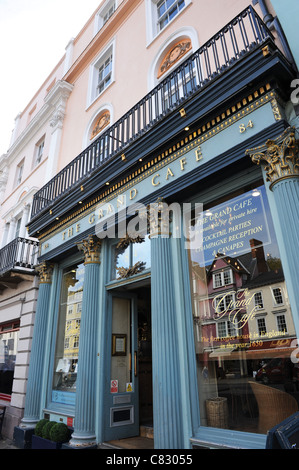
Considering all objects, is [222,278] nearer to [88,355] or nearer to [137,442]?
[88,355]

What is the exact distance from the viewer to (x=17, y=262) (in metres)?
9.99

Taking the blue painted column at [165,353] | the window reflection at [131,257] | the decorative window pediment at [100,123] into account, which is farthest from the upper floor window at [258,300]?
the decorative window pediment at [100,123]

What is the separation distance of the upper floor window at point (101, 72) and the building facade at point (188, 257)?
2349mm

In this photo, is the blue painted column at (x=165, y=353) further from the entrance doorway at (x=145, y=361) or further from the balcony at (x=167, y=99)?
the entrance doorway at (x=145, y=361)

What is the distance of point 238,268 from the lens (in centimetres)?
497

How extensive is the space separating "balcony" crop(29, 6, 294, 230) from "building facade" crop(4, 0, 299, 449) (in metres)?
0.05

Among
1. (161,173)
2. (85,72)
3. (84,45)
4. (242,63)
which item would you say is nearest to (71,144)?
(85,72)

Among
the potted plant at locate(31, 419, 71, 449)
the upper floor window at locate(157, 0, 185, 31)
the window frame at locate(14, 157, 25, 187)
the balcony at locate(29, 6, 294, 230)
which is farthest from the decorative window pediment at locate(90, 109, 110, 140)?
the potted plant at locate(31, 419, 71, 449)

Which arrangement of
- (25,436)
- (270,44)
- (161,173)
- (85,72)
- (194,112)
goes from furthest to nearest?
(85,72) → (25,436) → (161,173) → (194,112) → (270,44)

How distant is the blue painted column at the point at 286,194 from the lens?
12.8ft

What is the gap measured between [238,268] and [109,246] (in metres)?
3.61

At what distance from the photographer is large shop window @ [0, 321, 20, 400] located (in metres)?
10.7

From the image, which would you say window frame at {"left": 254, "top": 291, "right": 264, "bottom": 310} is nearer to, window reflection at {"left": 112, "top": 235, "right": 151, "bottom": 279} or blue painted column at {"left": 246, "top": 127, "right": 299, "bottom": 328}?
blue painted column at {"left": 246, "top": 127, "right": 299, "bottom": 328}
